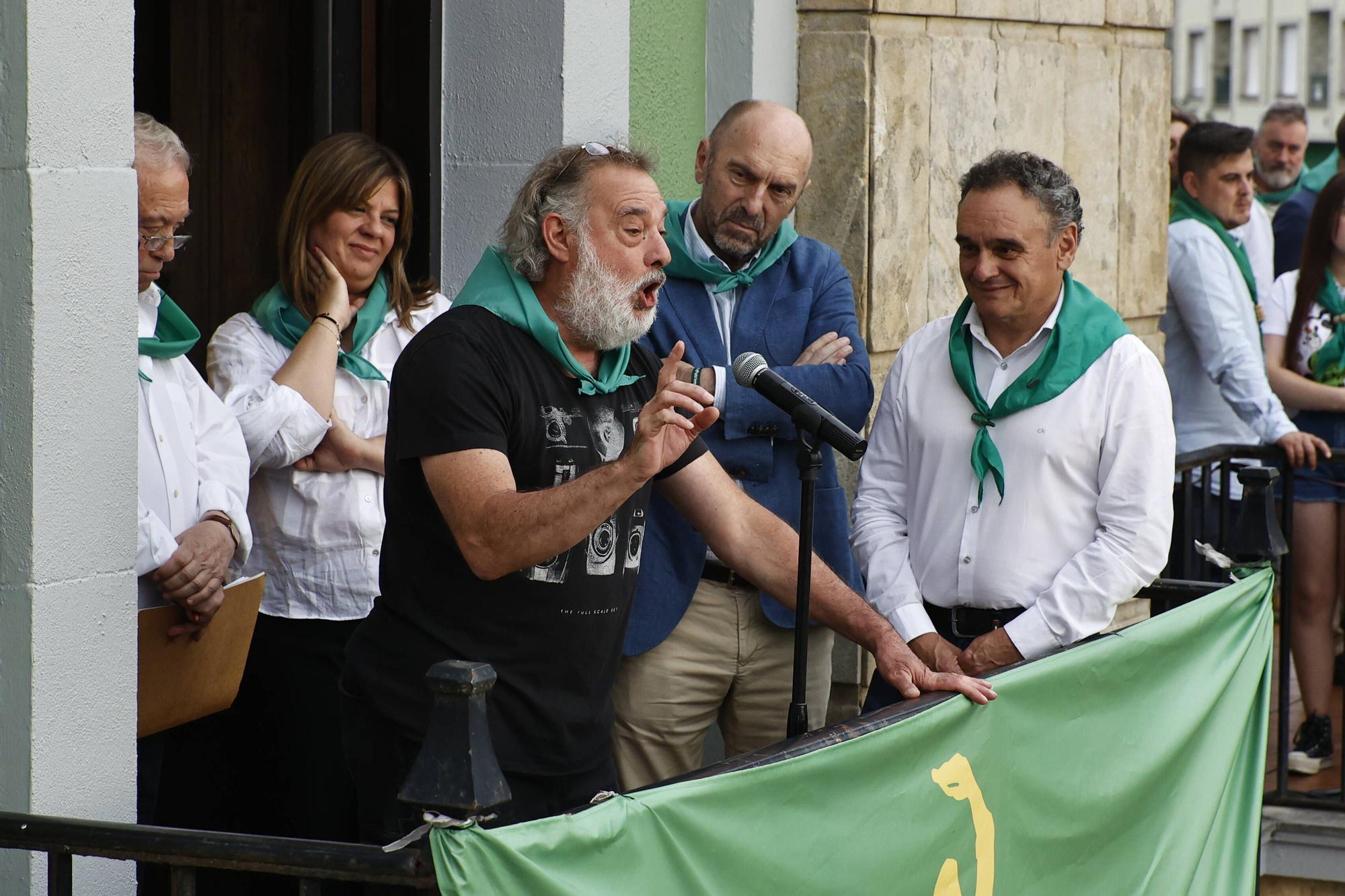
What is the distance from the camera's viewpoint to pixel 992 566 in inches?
152

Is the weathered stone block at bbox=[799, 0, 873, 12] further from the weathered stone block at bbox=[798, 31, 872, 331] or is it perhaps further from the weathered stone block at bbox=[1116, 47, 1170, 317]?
the weathered stone block at bbox=[1116, 47, 1170, 317]

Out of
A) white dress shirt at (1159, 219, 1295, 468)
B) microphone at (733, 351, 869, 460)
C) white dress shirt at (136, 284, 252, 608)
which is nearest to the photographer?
microphone at (733, 351, 869, 460)

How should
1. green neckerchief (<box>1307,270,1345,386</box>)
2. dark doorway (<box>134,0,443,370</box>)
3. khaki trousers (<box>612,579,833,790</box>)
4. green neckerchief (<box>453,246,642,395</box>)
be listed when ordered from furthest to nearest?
green neckerchief (<box>1307,270,1345,386</box>), dark doorway (<box>134,0,443,370</box>), khaki trousers (<box>612,579,833,790</box>), green neckerchief (<box>453,246,642,395</box>)

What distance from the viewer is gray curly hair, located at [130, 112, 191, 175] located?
3.50 m

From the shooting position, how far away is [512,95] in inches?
193

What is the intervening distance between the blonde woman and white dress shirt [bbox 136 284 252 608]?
0.44ft

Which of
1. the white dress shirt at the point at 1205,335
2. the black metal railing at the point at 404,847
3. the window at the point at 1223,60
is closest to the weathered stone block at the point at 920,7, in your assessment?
the white dress shirt at the point at 1205,335

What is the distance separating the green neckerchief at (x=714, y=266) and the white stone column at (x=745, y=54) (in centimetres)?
129

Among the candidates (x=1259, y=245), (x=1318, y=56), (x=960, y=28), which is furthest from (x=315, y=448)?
(x=1318, y=56)

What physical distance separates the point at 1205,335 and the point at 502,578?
424 centimetres

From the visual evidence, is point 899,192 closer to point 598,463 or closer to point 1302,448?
point 1302,448

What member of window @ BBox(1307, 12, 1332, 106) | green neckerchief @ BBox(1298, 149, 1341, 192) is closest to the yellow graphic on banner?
green neckerchief @ BBox(1298, 149, 1341, 192)

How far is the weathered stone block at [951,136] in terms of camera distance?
591 centimetres

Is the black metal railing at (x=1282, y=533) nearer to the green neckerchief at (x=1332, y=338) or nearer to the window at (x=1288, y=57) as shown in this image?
the green neckerchief at (x=1332, y=338)
